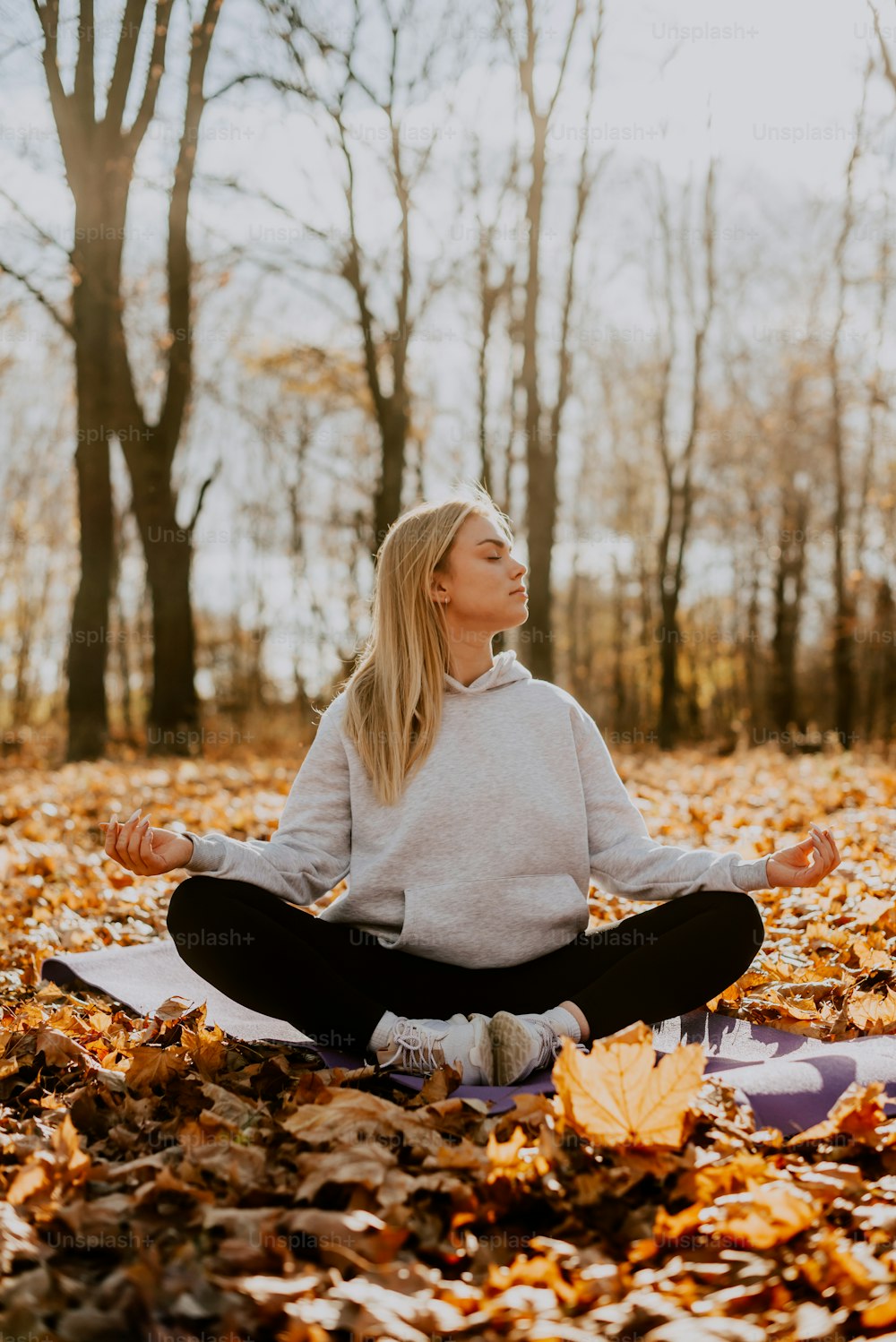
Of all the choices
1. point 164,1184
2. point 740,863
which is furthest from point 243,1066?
point 740,863

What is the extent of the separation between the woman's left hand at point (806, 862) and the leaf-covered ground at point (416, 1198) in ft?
1.65

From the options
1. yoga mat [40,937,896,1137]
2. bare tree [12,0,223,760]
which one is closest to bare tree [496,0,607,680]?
bare tree [12,0,223,760]

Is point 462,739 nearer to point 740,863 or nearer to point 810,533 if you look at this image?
point 740,863

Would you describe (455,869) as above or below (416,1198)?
above

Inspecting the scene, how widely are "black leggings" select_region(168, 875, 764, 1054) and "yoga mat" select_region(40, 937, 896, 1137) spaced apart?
15cm

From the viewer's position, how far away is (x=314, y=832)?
315cm

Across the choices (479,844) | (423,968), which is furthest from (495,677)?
(423,968)

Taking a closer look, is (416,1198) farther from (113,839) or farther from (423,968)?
(113,839)

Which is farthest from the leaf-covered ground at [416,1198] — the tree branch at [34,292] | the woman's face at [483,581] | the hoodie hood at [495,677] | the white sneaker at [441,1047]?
Answer: the tree branch at [34,292]

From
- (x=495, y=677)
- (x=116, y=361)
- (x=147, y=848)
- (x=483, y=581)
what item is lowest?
(x=147, y=848)

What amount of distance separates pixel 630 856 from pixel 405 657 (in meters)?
0.84

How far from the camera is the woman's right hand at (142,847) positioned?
8.65 feet

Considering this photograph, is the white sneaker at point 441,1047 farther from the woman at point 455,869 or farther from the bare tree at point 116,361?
the bare tree at point 116,361

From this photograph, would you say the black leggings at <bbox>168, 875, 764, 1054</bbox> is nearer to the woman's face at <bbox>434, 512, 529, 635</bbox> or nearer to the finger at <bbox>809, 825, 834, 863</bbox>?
the finger at <bbox>809, 825, 834, 863</bbox>
